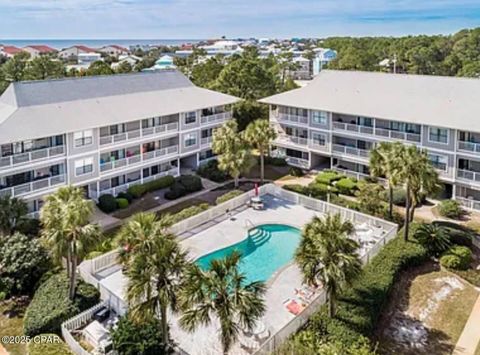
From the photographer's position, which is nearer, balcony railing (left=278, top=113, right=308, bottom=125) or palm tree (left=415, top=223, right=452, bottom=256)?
palm tree (left=415, top=223, right=452, bottom=256)

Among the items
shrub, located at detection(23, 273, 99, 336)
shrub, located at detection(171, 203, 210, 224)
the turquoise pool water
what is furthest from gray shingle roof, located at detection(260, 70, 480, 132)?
shrub, located at detection(23, 273, 99, 336)

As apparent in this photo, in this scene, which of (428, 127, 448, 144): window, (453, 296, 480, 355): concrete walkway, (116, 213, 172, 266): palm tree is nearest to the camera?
(116, 213, 172, 266): palm tree

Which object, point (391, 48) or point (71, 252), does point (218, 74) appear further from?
point (391, 48)

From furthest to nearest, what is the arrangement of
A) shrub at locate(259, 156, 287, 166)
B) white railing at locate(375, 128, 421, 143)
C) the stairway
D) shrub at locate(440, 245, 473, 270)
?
shrub at locate(259, 156, 287, 166) → white railing at locate(375, 128, 421, 143) → the stairway → shrub at locate(440, 245, 473, 270)

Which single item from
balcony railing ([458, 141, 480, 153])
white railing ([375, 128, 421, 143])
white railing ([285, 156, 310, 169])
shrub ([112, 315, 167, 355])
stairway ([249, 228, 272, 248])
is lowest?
stairway ([249, 228, 272, 248])

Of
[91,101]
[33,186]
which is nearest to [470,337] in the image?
[33,186]

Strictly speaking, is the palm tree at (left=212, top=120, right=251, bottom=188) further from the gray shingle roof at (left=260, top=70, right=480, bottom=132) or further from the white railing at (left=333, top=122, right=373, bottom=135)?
the white railing at (left=333, top=122, right=373, bottom=135)

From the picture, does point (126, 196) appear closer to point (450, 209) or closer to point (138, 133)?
point (138, 133)
